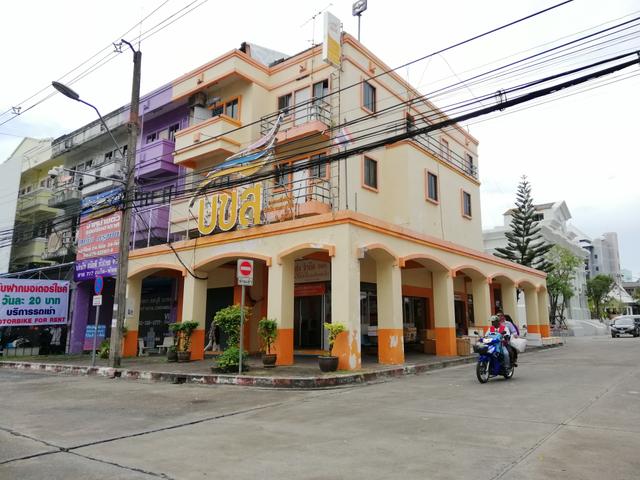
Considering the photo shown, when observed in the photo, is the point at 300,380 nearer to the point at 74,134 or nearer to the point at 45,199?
the point at 74,134

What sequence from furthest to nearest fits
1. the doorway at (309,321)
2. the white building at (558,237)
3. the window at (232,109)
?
the white building at (558,237)
the window at (232,109)
the doorway at (309,321)

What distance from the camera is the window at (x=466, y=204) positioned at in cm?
2620

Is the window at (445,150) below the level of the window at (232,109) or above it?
below

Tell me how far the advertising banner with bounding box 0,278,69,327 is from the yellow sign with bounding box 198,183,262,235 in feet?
31.5

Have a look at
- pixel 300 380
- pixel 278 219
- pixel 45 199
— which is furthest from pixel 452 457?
pixel 45 199

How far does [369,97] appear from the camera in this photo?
20984 millimetres

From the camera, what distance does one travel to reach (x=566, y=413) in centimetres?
755

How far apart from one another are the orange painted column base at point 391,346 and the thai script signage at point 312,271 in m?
4.86

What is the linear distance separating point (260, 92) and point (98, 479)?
19.3 m

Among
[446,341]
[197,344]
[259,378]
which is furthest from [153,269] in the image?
[446,341]

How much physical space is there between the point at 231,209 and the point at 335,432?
37.4ft

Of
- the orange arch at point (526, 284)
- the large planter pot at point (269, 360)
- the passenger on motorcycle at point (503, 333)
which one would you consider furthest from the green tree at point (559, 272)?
the large planter pot at point (269, 360)

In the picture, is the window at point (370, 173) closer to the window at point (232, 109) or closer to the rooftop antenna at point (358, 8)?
the window at point (232, 109)

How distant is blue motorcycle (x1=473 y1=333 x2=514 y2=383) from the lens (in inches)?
449
